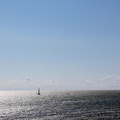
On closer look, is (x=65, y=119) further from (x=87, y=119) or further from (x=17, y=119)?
(x=17, y=119)

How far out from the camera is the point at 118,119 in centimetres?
7475

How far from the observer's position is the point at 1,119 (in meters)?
81.1

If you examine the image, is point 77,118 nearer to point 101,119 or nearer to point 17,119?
point 101,119

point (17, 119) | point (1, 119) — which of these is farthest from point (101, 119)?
point (1, 119)

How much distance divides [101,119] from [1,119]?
98.5 feet

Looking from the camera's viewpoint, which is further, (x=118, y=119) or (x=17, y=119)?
(x=17, y=119)

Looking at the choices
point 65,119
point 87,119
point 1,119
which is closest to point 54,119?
point 65,119

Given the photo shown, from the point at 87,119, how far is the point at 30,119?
17056 millimetres

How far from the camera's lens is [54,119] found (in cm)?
7731

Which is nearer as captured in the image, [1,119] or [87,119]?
[87,119]

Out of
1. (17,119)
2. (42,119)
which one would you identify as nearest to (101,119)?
(42,119)

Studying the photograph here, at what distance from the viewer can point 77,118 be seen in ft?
258

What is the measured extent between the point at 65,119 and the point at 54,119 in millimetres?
3257

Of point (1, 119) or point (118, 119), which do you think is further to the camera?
point (1, 119)
